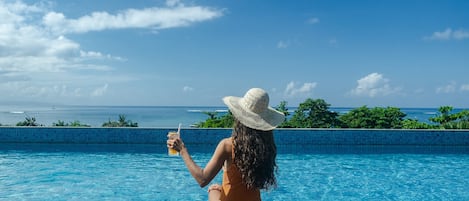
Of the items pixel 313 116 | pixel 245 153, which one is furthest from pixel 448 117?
pixel 245 153

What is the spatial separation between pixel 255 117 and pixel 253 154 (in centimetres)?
21

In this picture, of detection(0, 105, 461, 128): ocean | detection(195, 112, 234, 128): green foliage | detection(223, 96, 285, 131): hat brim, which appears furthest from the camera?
detection(0, 105, 461, 128): ocean

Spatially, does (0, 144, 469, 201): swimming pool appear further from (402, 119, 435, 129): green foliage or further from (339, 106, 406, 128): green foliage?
(339, 106, 406, 128): green foliage

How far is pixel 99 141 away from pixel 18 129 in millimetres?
2193

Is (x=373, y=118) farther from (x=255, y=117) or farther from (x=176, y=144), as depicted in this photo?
(x=176, y=144)

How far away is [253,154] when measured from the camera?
7.91ft

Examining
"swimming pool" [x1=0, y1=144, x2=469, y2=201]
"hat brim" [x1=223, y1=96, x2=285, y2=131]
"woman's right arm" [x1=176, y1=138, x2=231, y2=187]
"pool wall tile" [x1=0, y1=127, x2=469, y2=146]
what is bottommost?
"swimming pool" [x1=0, y1=144, x2=469, y2=201]

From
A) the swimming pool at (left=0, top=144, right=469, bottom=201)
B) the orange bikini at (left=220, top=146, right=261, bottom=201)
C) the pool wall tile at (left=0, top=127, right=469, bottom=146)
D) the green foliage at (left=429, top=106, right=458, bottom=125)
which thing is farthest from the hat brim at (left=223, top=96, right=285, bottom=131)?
the green foliage at (left=429, top=106, right=458, bottom=125)

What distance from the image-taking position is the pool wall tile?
1170 cm

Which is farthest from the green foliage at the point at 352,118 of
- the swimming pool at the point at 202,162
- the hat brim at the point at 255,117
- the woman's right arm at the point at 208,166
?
the woman's right arm at the point at 208,166

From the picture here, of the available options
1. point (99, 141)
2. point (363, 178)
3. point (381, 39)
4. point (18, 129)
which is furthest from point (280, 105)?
point (381, 39)

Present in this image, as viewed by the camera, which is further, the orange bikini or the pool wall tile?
the pool wall tile

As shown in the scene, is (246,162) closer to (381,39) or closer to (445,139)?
(445,139)

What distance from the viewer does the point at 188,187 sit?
6688 mm
